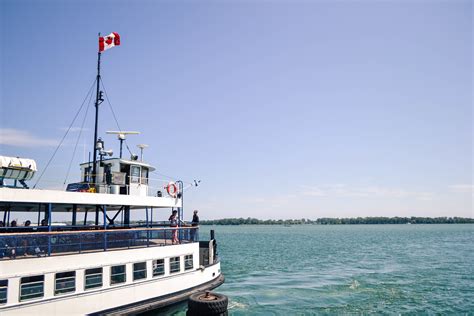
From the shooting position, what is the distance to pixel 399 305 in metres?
21.6

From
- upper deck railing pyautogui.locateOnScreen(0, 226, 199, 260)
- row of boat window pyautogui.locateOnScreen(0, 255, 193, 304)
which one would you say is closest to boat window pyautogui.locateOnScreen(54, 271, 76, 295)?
row of boat window pyautogui.locateOnScreen(0, 255, 193, 304)

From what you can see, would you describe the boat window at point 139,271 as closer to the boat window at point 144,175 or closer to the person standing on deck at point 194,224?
the person standing on deck at point 194,224

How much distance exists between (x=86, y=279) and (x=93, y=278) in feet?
1.06

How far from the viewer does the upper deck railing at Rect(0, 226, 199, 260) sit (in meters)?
13.1

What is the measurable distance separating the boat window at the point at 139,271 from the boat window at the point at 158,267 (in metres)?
0.75

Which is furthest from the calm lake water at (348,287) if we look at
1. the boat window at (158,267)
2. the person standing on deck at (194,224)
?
the person standing on deck at (194,224)

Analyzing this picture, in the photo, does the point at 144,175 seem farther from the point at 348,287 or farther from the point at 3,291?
the point at 348,287

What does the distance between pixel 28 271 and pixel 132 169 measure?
8.20 metres

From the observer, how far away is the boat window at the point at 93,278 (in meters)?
14.7

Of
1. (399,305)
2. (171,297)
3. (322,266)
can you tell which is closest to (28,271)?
(171,297)

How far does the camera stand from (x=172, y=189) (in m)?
20.8

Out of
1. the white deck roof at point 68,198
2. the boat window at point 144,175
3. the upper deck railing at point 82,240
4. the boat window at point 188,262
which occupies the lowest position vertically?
the boat window at point 188,262

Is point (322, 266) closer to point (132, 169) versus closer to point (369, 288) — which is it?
point (369, 288)

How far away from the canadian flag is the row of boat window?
12.8 meters
